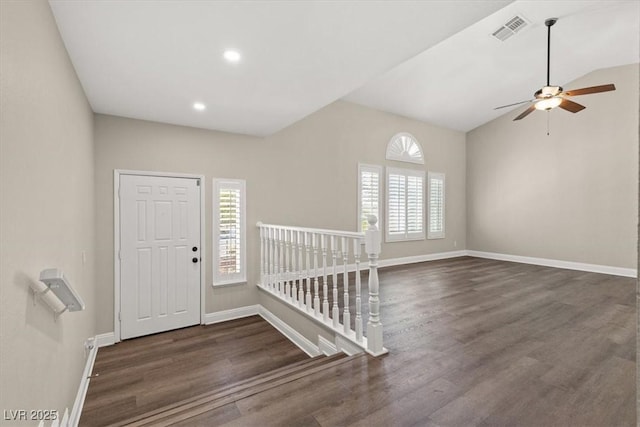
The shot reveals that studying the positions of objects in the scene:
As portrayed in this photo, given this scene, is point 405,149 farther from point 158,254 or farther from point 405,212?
point 158,254

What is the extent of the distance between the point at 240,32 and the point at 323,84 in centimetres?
97

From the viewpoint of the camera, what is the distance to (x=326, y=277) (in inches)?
132

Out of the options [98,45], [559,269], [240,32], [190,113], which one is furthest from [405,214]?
[98,45]

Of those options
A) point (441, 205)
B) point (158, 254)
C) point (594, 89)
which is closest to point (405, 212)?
point (441, 205)

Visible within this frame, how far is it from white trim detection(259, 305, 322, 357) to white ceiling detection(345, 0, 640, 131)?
413 centimetres

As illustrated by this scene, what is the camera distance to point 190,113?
3.41 meters

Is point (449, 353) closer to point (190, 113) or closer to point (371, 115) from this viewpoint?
point (190, 113)

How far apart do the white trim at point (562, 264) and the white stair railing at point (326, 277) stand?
12.7 ft

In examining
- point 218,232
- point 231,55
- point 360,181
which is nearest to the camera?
point 231,55

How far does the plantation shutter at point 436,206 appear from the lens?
6785 millimetres

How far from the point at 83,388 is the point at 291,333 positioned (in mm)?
2049

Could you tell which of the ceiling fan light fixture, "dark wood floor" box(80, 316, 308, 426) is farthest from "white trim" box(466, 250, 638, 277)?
"dark wood floor" box(80, 316, 308, 426)

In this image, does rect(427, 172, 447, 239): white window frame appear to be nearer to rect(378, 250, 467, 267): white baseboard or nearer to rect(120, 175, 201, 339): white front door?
rect(378, 250, 467, 267): white baseboard

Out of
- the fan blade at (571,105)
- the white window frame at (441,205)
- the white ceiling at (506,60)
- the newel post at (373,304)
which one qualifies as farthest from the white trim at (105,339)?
the fan blade at (571,105)
